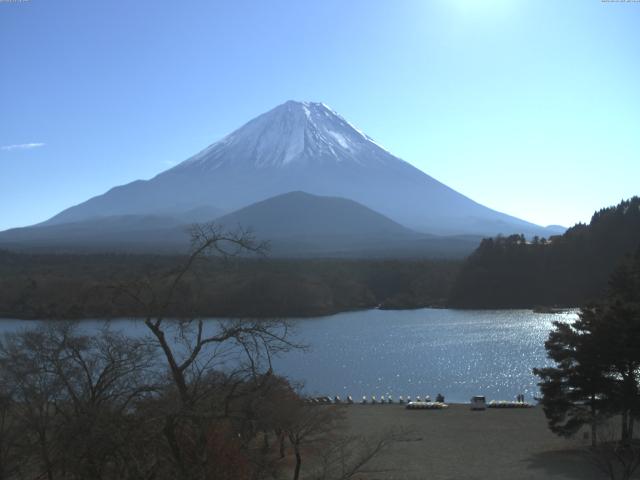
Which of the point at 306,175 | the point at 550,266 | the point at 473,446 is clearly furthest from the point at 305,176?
the point at 473,446

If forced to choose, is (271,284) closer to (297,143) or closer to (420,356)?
(420,356)

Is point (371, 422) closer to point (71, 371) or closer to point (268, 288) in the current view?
point (71, 371)

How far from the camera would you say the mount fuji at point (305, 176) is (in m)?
91.8

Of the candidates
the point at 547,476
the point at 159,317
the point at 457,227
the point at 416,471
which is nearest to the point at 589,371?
the point at 547,476

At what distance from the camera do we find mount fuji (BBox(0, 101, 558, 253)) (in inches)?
3612

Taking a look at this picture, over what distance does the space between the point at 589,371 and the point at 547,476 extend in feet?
5.76

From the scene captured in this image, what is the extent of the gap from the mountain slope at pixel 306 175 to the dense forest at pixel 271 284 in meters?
46.7

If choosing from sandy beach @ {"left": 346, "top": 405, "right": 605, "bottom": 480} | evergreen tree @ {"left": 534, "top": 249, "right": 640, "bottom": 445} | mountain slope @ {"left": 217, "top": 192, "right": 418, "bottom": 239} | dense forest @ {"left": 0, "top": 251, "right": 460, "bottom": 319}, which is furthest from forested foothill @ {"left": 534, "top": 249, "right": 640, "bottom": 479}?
mountain slope @ {"left": 217, "top": 192, "right": 418, "bottom": 239}

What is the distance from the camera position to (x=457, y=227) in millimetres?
91062

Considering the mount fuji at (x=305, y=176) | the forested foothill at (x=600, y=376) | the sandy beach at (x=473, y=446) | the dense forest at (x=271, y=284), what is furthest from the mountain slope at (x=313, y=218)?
the forested foothill at (x=600, y=376)

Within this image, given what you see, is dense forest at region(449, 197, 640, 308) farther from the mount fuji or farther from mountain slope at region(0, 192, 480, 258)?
the mount fuji

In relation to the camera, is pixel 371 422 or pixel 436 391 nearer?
pixel 371 422

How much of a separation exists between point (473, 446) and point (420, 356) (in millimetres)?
10676

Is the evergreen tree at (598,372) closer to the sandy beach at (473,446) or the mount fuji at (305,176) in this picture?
the sandy beach at (473,446)
